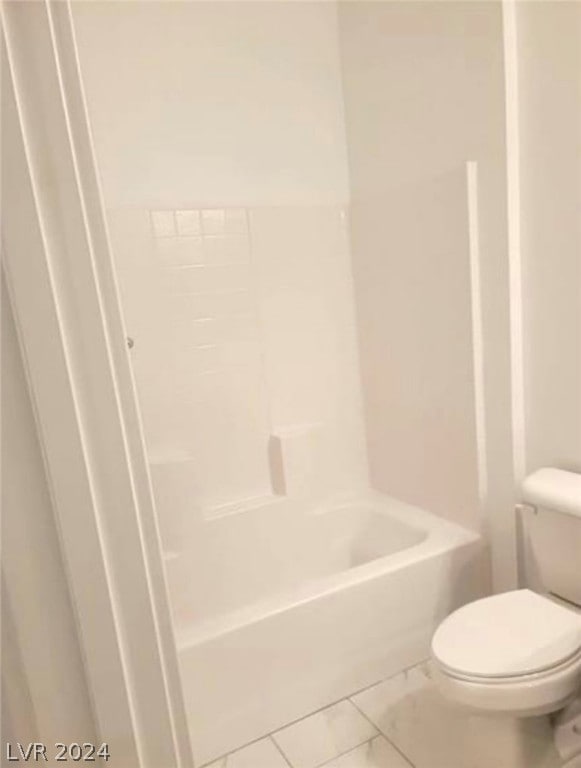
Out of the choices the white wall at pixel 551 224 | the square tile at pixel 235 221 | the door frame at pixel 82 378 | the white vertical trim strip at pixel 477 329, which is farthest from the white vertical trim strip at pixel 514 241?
the door frame at pixel 82 378

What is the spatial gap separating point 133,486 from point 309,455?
203cm

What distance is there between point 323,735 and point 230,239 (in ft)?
6.03

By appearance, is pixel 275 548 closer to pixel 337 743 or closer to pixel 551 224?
pixel 337 743

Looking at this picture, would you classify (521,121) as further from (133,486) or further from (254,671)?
(254,671)

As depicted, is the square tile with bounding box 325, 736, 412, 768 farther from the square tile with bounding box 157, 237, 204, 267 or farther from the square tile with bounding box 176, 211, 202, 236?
the square tile with bounding box 176, 211, 202, 236

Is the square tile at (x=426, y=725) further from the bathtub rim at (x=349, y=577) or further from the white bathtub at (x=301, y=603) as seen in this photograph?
the bathtub rim at (x=349, y=577)

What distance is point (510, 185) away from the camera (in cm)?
180

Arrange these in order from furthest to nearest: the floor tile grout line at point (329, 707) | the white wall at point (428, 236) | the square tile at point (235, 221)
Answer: the square tile at point (235, 221) → the white wall at point (428, 236) → the floor tile grout line at point (329, 707)

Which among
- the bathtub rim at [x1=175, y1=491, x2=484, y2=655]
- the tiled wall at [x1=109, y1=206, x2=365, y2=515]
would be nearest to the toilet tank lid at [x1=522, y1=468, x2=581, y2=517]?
the bathtub rim at [x1=175, y1=491, x2=484, y2=655]

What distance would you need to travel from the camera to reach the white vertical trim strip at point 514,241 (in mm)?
1726

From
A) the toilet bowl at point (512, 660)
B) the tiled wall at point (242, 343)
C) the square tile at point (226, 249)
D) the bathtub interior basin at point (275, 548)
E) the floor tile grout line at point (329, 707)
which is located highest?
the square tile at point (226, 249)

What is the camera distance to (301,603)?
1.73 metres

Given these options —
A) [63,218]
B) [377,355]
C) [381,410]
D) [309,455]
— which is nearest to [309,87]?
[377,355]

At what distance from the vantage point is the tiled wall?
7.20 ft
